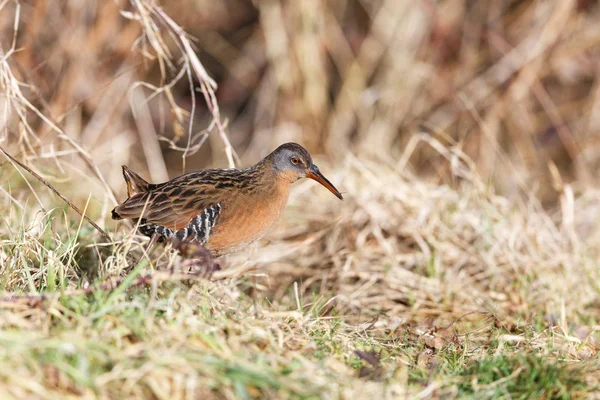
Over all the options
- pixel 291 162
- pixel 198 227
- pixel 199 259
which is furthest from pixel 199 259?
pixel 291 162

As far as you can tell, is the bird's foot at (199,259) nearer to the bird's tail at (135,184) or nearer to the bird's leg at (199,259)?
the bird's leg at (199,259)

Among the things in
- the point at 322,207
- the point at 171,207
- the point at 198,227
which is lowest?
the point at 322,207

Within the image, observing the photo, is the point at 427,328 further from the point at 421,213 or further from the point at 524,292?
the point at 421,213

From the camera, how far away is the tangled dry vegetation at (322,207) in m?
2.53

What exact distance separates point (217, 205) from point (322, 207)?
1.93 meters

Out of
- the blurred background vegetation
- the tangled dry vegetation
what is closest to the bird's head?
the tangled dry vegetation

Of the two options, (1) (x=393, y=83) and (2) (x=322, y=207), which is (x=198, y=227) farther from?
(1) (x=393, y=83)

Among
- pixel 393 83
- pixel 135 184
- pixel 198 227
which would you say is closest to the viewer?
pixel 198 227

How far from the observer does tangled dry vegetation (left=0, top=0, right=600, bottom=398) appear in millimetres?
2527

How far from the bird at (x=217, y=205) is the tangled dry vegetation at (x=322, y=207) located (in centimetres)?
15

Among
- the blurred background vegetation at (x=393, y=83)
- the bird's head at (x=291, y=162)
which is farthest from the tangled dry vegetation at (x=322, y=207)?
the bird's head at (x=291, y=162)

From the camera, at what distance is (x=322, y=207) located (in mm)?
5543

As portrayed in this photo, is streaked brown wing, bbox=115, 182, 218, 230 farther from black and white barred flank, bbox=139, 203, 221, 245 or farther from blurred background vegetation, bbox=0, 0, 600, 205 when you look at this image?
blurred background vegetation, bbox=0, 0, 600, 205

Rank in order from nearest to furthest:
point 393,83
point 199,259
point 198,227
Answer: point 199,259 < point 198,227 < point 393,83
